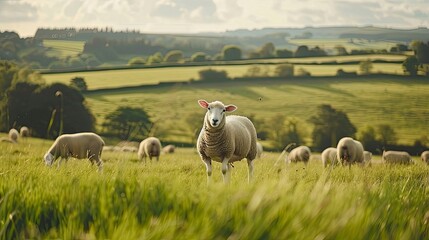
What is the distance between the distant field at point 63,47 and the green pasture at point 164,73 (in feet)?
83.5

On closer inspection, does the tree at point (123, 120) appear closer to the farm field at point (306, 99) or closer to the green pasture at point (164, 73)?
the farm field at point (306, 99)

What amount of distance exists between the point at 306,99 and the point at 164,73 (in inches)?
1410

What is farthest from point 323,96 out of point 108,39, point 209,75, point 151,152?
A: point 151,152

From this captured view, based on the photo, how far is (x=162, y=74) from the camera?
126 meters

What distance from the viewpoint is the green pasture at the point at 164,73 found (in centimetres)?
11644

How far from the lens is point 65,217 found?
107 inches

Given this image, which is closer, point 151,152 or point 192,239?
point 192,239

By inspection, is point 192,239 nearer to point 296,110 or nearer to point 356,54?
point 296,110

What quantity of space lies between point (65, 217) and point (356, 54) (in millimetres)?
147639

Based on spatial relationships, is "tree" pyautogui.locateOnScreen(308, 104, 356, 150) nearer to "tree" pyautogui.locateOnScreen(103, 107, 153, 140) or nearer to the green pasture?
"tree" pyautogui.locateOnScreen(103, 107, 153, 140)

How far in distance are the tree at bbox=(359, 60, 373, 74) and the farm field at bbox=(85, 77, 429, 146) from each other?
4.12m

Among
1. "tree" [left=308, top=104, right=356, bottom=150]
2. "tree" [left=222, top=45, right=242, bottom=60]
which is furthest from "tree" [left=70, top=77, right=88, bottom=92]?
"tree" [left=222, top=45, right=242, bottom=60]

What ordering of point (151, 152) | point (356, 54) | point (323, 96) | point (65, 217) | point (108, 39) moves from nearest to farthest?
point (65, 217)
point (151, 152)
point (323, 96)
point (356, 54)
point (108, 39)

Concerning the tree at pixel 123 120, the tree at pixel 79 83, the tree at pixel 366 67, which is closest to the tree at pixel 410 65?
the tree at pixel 366 67
